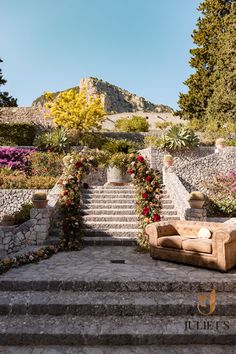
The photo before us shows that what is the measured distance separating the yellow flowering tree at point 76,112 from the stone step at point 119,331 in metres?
14.6

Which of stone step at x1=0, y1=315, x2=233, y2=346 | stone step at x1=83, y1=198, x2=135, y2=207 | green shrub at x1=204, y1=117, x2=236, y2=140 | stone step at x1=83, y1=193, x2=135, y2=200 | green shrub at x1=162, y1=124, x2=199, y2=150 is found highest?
green shrub at x1=204, y1=117, x2=236, y2=140

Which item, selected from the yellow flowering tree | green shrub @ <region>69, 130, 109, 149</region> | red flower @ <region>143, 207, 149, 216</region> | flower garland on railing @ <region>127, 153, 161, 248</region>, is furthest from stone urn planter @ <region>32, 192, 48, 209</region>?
the yellow flowering tree

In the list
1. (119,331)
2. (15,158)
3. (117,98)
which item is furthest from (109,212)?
(117,98)

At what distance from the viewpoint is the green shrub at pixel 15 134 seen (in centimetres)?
1703

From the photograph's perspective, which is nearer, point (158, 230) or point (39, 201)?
point (158, 230)

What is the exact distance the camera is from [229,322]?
154 inches

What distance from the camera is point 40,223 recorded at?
7.10m

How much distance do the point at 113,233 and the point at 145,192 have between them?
1.52 meters

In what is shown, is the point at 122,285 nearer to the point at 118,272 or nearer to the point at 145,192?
the point at 118,272

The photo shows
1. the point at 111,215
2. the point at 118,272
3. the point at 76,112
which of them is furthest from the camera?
the point at 76,112

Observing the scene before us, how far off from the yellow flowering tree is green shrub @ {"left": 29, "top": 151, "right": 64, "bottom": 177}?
5.10m

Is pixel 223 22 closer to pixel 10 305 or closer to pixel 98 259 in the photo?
pixel 98 259

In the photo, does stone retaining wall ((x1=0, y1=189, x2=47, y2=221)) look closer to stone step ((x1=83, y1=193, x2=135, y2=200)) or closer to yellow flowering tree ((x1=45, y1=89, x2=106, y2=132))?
stone step ((x1=83, y1=193, x2=135, y2=200))

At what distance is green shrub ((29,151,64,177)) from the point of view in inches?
502
